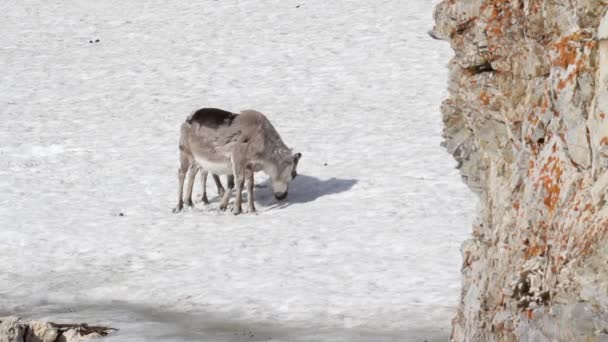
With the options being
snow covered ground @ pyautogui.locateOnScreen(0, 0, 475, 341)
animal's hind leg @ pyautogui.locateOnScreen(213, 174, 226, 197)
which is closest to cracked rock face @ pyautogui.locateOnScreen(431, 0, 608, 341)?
snow covered ground @ pyautogui.locateOnScreen(0, 0, 475, 341)

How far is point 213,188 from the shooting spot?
2055 cm

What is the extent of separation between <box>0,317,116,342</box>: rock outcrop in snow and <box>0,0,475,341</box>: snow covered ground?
0.29m

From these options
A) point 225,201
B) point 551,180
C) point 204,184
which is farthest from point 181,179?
point 551,180

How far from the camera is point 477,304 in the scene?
8.03 metres

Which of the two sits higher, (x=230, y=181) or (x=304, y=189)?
(x=230, y=181)

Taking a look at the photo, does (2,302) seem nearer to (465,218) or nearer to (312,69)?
(465,218)

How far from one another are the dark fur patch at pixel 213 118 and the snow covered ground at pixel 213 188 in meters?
1.56

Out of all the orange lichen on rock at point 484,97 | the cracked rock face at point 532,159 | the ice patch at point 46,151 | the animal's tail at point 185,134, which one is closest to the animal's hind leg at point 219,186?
the animal's tail at point 185,134

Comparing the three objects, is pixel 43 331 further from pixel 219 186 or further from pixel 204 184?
pixel 219 186

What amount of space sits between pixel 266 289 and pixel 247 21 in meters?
20.2

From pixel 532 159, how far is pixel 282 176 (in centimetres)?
1189

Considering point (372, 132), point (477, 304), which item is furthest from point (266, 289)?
point (372, 132)

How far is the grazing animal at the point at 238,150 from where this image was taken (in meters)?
18.7

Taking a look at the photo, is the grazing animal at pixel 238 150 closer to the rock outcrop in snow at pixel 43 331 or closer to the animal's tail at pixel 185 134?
the animal's tail at pixel 185 134
